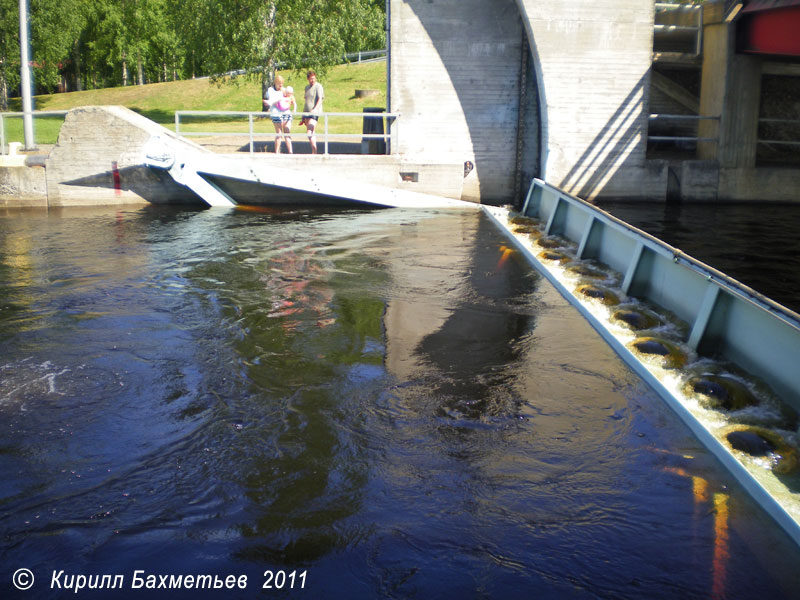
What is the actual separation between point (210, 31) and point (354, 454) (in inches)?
1117

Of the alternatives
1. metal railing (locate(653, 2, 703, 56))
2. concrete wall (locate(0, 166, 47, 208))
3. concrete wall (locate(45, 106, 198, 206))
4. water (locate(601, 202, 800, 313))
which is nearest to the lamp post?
concrete wall (locate(0, 166, 47, 208))

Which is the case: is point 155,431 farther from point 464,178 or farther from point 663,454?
point 464,178

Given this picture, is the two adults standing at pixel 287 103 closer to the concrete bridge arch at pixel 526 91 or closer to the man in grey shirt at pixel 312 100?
the man in grey shirt at pixel 312 100

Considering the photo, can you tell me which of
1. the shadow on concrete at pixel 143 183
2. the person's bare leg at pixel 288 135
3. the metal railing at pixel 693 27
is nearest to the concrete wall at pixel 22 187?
the shadow on concrete at pixel 143 183

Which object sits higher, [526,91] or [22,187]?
[526,91]

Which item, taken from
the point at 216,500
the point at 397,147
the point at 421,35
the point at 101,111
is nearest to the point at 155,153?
the point at 101,111

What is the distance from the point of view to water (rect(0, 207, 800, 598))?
456 centimetres

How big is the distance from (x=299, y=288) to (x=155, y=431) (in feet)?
16.8

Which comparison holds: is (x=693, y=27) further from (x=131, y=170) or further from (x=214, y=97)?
(x=214, y=97)

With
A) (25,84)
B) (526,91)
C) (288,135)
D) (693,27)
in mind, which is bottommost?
(288,135)

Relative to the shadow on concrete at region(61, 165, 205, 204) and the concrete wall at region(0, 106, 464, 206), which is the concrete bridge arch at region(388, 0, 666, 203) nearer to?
the concrete wall at region(0, 106, 464, 206)

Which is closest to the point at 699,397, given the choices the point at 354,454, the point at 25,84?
the point at 354,454

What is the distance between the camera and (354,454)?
584 centimetres

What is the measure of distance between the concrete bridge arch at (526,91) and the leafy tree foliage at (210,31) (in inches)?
489
